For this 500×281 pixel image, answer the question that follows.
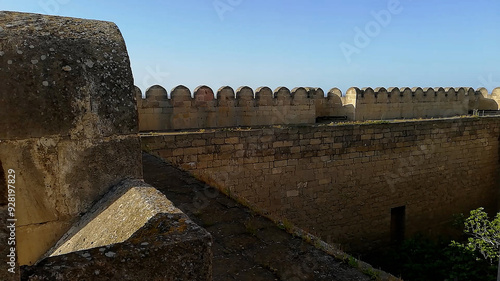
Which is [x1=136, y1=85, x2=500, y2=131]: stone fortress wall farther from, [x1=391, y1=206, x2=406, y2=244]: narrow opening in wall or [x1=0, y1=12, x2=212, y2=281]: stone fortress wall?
[x1=0, y1=12, x2=212, y2=281]: stone fortress wall

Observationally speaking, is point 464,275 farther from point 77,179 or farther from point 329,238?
point 77,179

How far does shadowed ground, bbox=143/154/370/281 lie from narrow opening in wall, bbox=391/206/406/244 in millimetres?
5651

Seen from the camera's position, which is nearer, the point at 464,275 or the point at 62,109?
the point at 62,109

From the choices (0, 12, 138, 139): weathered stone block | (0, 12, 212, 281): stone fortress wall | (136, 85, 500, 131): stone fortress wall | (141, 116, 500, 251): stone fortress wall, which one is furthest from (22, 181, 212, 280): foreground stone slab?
(136, 85, 500, 131): stone fortress wall

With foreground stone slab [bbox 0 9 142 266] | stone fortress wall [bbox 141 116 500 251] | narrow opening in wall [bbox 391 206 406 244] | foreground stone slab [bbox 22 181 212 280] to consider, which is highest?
foreground stone slab [bbox 0 9 142 266]

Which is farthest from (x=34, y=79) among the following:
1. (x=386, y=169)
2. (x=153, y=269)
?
(x=386, y=169)

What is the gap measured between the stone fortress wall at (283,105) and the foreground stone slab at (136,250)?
4.92 m

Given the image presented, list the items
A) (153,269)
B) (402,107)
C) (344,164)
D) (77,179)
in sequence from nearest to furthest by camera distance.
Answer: (153,269) < (77,179) < (344,164) < (402,107)

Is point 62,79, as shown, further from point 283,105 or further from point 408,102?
point 408,102

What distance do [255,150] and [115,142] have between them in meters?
4.74

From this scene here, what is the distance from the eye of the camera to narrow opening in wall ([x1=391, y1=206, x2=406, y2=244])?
336 inches

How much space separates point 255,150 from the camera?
648 cm

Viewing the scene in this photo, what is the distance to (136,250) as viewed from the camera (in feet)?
4.24

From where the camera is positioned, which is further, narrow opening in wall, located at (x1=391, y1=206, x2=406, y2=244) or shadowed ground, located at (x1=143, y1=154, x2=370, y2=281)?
narrow opening in wall, located at (x1=391, y1=206, x2=406, y2=244)
